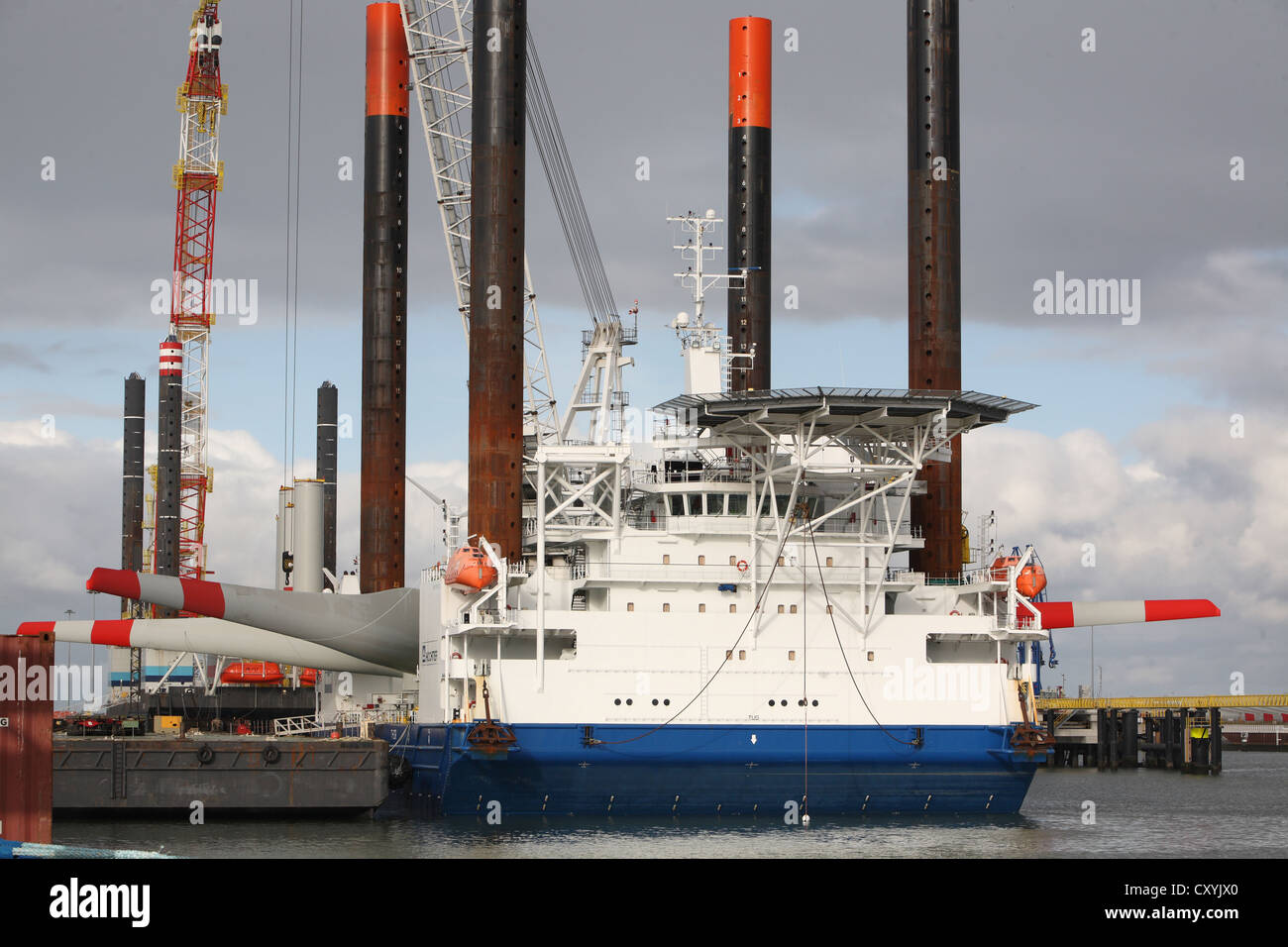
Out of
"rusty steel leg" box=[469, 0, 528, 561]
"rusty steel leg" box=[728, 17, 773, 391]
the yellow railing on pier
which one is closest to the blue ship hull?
"rusty steel leg" box=[469, 0, 528, 561]

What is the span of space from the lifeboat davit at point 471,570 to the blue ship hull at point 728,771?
421 centimetres

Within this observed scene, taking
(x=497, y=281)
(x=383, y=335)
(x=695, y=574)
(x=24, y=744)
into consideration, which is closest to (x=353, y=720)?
(x=383, y=335)

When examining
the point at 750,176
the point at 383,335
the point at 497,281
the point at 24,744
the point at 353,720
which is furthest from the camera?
the point at 750,176

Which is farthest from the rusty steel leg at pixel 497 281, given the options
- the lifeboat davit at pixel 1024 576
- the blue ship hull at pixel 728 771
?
the lifeboat davit at pixel 1024 576

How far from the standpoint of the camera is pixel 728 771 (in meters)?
43.2

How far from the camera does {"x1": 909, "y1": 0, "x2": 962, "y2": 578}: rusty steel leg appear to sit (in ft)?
181

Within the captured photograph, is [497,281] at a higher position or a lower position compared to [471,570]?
higher

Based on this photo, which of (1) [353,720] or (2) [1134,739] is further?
(2) [1134,739]

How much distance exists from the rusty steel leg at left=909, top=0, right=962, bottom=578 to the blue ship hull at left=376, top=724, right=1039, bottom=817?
1152 cm

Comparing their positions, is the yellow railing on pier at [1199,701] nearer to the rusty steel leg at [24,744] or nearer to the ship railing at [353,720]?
the ship railing at [353,720]

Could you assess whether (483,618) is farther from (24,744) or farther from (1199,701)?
(1199,701)

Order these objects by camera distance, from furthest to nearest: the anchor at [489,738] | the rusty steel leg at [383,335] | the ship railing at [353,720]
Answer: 1. the rusty steel leg at [383,335]
2. the ship railing at [353,720]
3. the anchor at [489,738]

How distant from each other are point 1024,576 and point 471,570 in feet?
55.9

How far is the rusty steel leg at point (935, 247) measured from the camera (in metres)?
55.1
